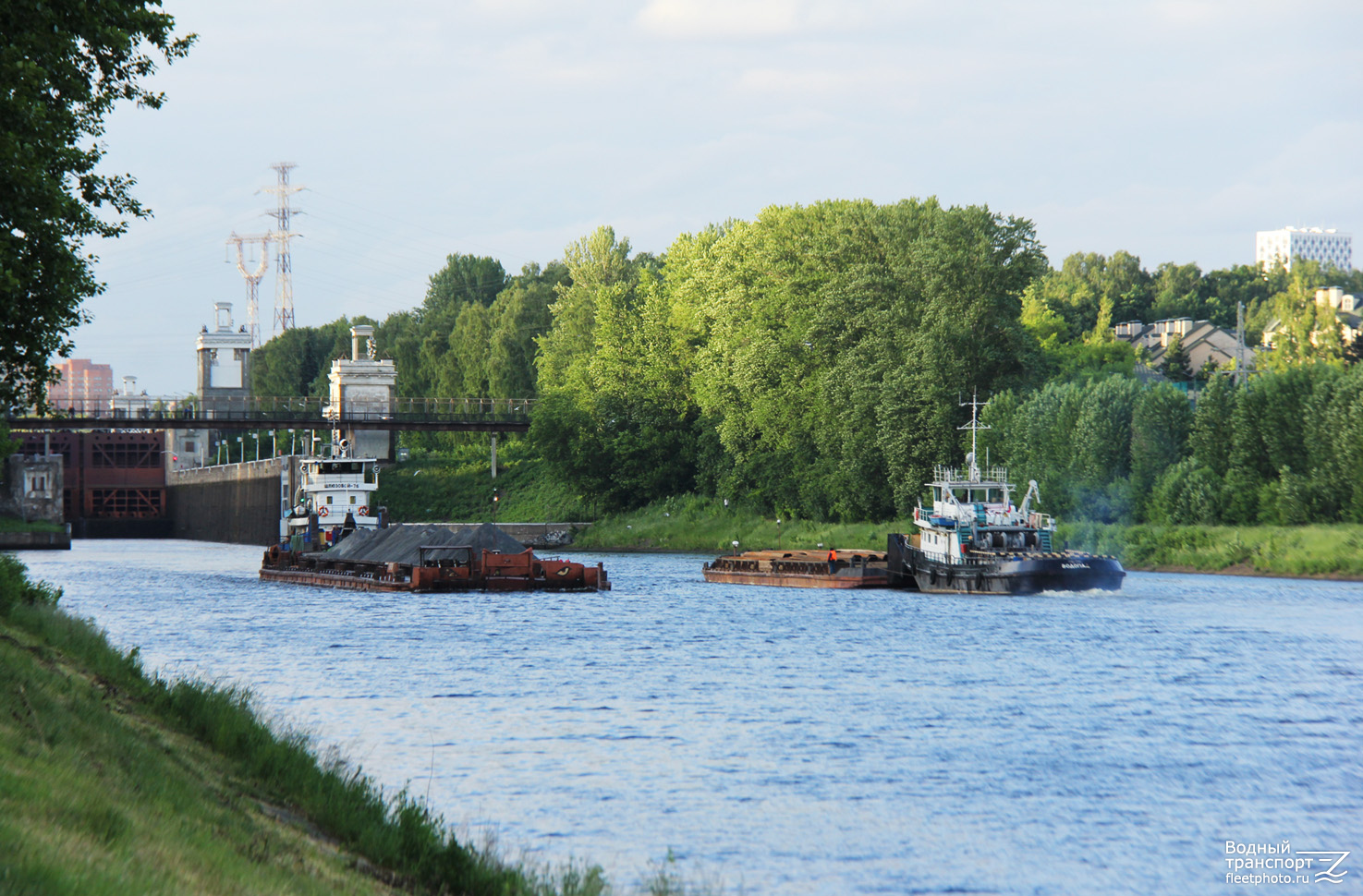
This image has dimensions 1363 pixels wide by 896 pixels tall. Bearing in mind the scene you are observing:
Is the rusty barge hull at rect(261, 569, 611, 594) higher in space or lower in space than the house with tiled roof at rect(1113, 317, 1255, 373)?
lower

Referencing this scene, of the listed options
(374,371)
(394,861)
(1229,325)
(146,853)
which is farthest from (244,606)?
(1229,325)

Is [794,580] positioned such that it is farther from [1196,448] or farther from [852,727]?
[852,727]

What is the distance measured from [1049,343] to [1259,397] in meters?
29.5

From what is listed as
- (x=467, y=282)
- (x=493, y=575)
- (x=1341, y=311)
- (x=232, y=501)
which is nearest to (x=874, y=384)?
(x=493, y=575)

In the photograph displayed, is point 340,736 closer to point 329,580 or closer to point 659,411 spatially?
point 329,580

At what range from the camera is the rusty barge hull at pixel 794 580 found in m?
61.3

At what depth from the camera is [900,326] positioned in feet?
262

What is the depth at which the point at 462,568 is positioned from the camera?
5806 cm

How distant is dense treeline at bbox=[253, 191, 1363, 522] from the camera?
66.8m

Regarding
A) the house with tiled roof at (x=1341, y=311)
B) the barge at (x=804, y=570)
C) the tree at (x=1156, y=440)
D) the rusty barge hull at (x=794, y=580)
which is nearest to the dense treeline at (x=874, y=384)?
the tree at (x=1156, y=440)

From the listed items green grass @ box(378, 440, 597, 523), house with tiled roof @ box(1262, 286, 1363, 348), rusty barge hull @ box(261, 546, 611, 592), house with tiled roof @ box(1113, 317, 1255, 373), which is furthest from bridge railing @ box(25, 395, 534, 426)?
house with tiled roof @ box(1262, 286, 1363, 348)

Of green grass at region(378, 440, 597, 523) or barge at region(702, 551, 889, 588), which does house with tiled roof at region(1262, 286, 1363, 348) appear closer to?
barge at region(702, 551, 889, 588)

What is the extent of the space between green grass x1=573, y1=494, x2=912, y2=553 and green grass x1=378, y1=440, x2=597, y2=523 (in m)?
7.61

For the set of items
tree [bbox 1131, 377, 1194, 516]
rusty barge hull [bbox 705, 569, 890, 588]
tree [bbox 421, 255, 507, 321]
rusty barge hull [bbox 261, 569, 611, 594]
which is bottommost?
rusty barge hull [bbox 705, 569, 890, 588]
